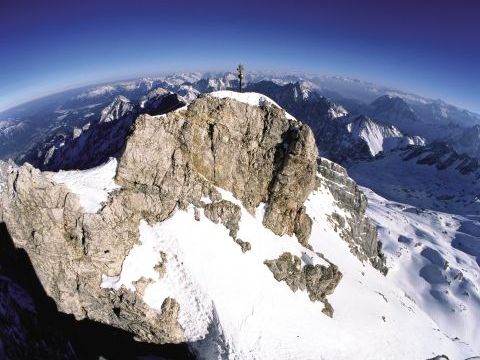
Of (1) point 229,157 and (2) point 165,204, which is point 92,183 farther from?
(1) point 229,157

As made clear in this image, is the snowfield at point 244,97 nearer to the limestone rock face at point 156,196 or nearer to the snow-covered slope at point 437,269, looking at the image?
the limestone rock face at point 156,196

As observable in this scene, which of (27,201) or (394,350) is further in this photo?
(394,350)

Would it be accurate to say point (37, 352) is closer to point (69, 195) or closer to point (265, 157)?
point (69, 195)

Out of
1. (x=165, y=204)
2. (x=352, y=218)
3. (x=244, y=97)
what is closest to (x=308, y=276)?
(x=165, y=204)

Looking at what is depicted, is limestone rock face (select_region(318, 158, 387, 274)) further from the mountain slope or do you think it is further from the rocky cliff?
the rocky cliff

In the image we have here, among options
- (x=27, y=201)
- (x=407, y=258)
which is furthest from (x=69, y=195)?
(x=407, y=258)

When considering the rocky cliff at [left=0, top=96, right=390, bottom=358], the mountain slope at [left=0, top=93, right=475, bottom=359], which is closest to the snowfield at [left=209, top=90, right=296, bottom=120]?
the mountain slope at [left=0, top=93, right=475, bottom=359]
